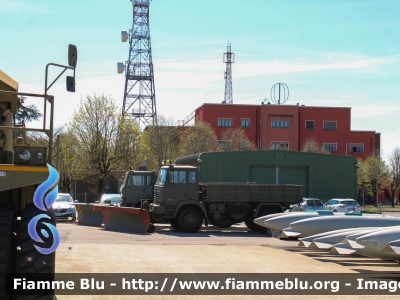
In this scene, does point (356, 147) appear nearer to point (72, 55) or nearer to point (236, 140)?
point (236, 140)

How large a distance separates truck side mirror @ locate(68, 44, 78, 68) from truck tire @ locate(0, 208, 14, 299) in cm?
199

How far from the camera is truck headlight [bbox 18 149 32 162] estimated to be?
6404 millimetres

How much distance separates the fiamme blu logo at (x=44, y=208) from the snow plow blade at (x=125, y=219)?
52.5ft

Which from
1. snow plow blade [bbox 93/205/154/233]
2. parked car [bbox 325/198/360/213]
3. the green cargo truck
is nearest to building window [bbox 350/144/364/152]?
the green cargo truck

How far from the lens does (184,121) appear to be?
72812 mm

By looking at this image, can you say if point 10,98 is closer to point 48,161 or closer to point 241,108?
point 48,161

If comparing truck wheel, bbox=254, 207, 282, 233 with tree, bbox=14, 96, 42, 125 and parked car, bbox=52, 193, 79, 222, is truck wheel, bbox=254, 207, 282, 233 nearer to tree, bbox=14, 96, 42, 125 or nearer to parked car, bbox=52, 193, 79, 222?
parked car, bbox=52, 193, 79, 222

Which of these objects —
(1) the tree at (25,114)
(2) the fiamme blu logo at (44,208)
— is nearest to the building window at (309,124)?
(1) the tree at (25,114)

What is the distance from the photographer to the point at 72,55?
727 centimetres

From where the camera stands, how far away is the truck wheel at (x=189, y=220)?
2373 cm

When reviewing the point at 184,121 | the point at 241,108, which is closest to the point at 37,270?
the point at 241,108

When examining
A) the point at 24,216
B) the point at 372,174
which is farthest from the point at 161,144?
the point at 24,216

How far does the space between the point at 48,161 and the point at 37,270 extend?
4.13 ft

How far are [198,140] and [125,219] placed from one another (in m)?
34.0
